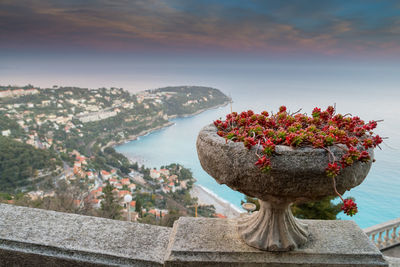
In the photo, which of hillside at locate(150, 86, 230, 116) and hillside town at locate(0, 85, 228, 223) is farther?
hillside at locate(150, 86, 230, 116)

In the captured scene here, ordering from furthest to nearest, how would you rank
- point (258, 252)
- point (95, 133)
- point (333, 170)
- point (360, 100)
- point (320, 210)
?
point (95, 133) → point (360, 100) → point (320, 210) → point (258, 252) → point (333, 170)

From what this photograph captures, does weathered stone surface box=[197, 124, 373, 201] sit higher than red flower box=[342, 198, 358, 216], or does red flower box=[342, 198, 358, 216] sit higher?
weathered stone surface box=[197, 124, 373, 201]

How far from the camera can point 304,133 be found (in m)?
1.19

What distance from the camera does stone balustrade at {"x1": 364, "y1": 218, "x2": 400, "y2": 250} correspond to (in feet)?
12.0

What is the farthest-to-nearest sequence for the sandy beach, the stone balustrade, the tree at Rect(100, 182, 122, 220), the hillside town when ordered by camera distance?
the hillside town, the sandy beach, the tree at Rect(100, 182, 122, 220), the stone balustrade

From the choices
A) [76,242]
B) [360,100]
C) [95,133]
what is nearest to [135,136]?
[95,133]

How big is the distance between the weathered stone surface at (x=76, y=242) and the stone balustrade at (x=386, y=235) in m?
3.37

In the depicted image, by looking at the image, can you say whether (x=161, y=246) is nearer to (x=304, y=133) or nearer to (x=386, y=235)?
(x=304, y=133)

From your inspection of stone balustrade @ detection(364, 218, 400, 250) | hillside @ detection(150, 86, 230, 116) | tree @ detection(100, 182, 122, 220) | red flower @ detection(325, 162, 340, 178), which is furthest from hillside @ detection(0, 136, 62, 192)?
red flower @ detection(325, 162, 340, 178)

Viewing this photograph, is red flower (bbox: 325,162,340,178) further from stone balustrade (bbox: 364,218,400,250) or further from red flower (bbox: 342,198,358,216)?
stone balustrade (bbox: 364,218,400,250)

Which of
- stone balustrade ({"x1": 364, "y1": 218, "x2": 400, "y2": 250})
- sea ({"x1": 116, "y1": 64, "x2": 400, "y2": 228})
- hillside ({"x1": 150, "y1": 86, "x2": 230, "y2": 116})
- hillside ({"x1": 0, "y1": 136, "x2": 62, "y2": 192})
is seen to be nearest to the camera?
stone balustrade ({"x1": 364, "y1": 218, "x2": 400, "y2": 250})

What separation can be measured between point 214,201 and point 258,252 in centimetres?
1783

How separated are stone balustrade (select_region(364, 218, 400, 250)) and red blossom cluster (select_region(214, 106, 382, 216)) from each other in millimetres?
2989

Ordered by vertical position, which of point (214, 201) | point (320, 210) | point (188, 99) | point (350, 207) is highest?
point (350, 207)
